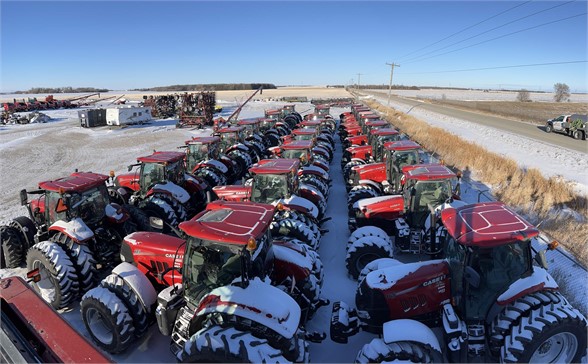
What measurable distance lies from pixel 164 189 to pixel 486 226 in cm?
798

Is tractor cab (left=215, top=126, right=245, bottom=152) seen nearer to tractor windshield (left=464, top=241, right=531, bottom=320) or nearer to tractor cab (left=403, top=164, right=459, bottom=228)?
tractor cab (left=403, top=164, right=459, bottom=228)

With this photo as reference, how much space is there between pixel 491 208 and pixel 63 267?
23.1 feet

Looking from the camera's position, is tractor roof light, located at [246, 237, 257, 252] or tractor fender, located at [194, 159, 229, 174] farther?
tractor fender, located at [194, 159, 229, 174]

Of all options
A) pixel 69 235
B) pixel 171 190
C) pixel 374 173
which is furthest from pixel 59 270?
pixel 374 173

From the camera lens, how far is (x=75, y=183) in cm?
710

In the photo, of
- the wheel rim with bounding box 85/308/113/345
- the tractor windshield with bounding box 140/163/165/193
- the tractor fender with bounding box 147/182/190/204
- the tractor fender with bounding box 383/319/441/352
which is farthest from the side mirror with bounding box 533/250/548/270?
the tractor windshield with bounding box 140/163/165/193

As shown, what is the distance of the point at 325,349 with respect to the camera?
17.9 feet

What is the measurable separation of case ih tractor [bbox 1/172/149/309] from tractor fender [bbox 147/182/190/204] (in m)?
1.04

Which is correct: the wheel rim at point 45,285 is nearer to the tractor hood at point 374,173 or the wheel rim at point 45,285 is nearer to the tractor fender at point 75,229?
the tractor fender at point 75,229

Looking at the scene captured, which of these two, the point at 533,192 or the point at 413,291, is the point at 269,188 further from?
the point at 533,192

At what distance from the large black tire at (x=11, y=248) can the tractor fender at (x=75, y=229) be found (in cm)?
184

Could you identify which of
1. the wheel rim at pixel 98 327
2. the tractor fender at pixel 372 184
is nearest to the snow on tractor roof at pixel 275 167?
the tractor fender at pixel 372 184

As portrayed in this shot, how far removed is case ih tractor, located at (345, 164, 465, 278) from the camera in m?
7.21

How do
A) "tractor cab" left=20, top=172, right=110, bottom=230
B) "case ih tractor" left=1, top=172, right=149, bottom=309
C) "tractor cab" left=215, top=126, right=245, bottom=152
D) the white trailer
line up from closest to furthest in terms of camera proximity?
"case ih tractor" left=1, top=172, right=149, bottom=309
"tractor cab" left=20, top=172, right=110, bottom=230
"tractor cab" left=215, top=126, right=245, bottom=152
the white trailer
